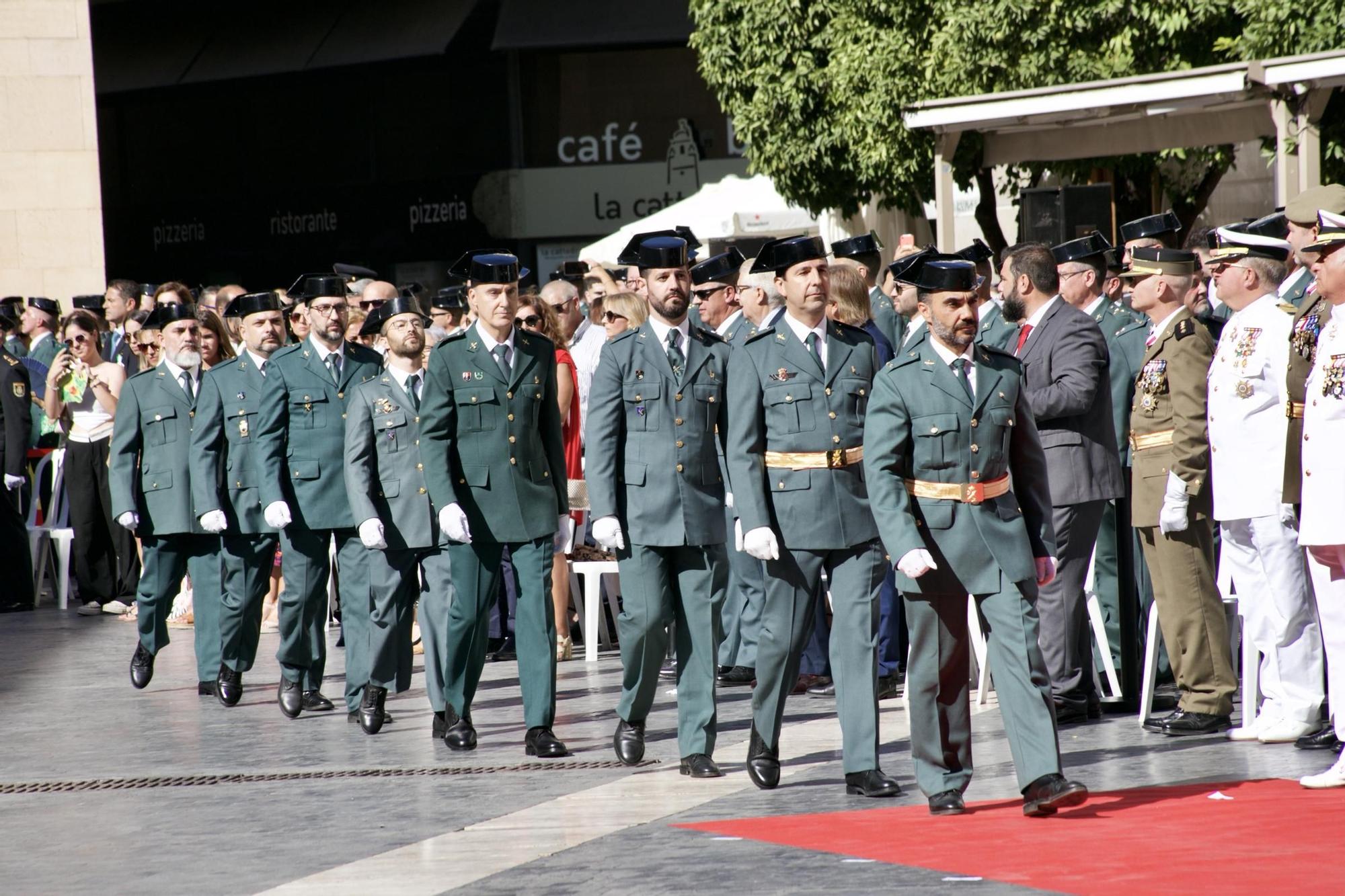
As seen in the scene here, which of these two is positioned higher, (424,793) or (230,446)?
(230,446)

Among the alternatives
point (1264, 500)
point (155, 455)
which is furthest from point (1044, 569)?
point (155, 455)

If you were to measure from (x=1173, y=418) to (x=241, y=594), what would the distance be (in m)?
5.06

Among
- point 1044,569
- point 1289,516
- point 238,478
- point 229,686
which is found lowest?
point 229,686

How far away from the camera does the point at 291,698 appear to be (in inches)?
404

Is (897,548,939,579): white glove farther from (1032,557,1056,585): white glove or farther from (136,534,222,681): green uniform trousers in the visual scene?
(136,534,222,681): green uniform trousers

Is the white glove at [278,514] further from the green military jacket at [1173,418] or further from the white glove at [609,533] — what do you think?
the green military jacket at [1173,418]

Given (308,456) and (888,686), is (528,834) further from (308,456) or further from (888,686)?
(308,456)

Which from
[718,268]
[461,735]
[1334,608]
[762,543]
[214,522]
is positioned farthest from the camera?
[214,522]

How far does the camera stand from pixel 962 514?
710 cm

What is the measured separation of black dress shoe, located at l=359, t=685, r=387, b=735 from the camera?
9.62m

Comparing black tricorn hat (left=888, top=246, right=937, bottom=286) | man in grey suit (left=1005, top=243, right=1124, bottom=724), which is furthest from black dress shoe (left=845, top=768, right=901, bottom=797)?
black tricorn hat (left=888, top=246, right=937, bottom=286)

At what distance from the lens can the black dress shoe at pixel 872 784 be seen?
7.47 meters

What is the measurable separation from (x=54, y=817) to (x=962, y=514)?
3.78 meters

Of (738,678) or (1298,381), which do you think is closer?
(1298,381)
